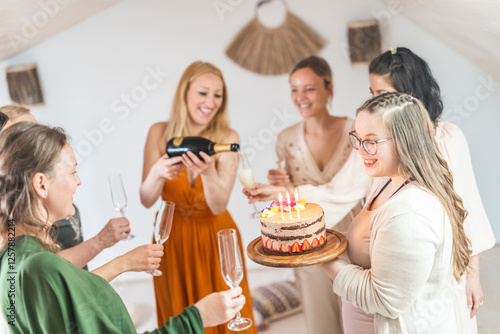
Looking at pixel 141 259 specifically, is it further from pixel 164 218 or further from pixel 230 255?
pixel 230 255

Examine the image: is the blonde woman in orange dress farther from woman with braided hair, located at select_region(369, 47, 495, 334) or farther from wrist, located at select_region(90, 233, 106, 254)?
woman with braided hair, located at select_region(369, 47, 495, 334)

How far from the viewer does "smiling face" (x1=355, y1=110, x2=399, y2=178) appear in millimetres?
1894

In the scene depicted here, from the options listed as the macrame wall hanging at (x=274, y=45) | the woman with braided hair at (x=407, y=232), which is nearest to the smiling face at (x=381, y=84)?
the woman with braided hair at (x=407, y=232)

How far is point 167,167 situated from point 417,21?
67.4 inches

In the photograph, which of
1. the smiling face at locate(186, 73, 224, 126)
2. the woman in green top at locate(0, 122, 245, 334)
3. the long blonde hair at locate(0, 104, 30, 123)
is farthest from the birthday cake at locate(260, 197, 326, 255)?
the long blonde hair at locate(0, 104, 30, 123)

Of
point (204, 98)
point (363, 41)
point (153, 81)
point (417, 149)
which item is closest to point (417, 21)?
point (363, 41)

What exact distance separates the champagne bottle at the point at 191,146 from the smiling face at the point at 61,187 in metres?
1.18

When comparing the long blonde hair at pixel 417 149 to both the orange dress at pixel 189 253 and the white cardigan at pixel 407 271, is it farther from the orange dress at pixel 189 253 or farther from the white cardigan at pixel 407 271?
the orange dress at pixel 189 253

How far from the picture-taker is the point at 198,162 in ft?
9.62

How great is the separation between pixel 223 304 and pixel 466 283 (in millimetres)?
1228

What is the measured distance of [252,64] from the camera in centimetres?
338

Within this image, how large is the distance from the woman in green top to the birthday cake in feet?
1.48

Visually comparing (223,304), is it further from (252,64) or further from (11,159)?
(252,64)

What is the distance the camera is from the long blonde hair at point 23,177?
168 cm
